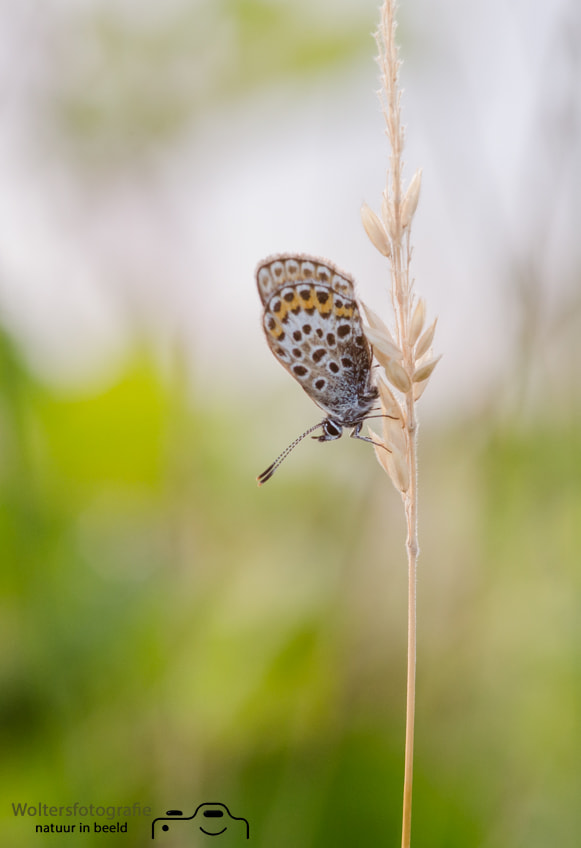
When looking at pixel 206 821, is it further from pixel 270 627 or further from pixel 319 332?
pixel 319 332

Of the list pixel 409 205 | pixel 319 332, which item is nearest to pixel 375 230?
pixel 409 205


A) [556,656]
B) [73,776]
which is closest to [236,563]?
[73,776]

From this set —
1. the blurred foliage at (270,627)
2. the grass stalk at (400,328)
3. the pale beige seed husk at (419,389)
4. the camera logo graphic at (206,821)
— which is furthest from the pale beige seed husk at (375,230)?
the camera logo graphic at (206,821)

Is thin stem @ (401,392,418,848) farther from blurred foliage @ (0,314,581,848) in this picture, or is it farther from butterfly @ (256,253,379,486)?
blurred foliage @ (0,314,581,848)

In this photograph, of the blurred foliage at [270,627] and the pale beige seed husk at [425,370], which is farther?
the blurred foliage at [270,627]

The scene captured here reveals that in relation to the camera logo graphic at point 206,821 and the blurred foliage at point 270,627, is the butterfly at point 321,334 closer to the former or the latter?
the blurred foliage at point 270,627
